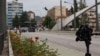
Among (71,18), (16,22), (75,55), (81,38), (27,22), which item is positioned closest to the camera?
(81,38)

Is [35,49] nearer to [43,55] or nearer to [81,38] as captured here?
[43,55]

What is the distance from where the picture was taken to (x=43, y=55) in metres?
8.30

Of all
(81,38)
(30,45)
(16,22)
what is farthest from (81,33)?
(16,22)

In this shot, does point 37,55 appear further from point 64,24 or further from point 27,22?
point 27,22

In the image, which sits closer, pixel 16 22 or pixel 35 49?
pixel 35 49

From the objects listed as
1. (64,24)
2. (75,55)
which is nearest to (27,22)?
(64,24)

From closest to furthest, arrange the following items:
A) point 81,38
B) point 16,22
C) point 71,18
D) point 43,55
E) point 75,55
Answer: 1. point 43,55
2. point 81,38
3. point 75,55
4. point 71,18
5. point 16,22

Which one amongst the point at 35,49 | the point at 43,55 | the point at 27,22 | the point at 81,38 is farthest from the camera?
the point at 27,22

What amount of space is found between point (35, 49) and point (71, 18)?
4153 inches

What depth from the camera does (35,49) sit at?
9.17 meters

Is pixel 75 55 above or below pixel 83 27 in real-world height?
below

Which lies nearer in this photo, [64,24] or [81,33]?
[81,33]

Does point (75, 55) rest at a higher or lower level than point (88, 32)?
lower

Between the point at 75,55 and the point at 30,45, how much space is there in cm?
982
